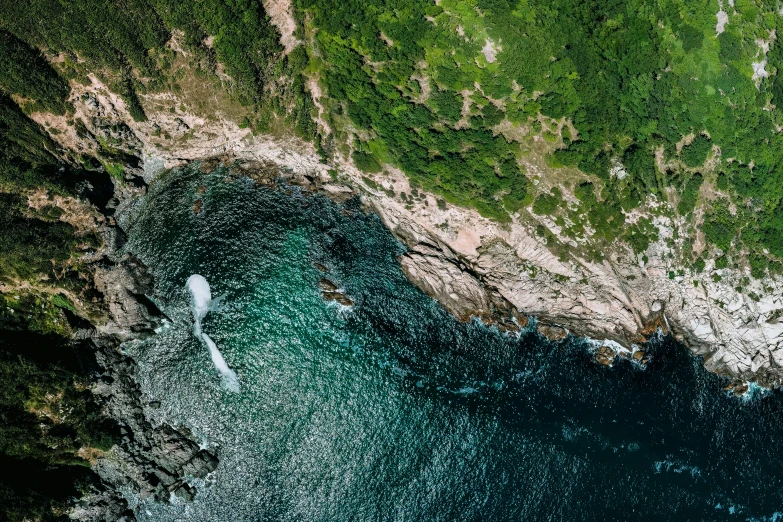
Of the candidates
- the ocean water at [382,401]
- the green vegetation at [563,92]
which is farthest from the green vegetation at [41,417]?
the green vegetation at [563,92]

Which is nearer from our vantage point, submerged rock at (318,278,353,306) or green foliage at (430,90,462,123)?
submerged rock at (318,278,353,306)

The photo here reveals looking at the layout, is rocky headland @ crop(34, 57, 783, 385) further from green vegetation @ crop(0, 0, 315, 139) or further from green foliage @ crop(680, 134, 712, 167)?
green foliage @ crop(680, 134, 712, 167)

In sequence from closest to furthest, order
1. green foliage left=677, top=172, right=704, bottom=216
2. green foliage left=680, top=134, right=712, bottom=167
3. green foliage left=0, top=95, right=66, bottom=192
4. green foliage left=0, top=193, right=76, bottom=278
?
green foliage left=0, top=193, right=76, bottom=278 < green foliage left=0, top=95, right=66, bottom=192 < green foliage left=680, top=134, right=712, bottom=167 < green foliage left=677, top=172, right=704, bottom=216

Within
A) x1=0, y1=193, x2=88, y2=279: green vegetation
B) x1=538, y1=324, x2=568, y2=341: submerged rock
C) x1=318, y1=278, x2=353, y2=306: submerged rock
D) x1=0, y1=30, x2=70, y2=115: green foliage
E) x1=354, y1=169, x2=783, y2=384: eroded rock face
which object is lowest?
x1=0, y1=193, x2=88, y2=279: green vegetation

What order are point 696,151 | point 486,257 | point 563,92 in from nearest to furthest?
point 563,92
point 486,257
point 696,151

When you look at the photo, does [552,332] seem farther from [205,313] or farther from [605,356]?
[205,313]

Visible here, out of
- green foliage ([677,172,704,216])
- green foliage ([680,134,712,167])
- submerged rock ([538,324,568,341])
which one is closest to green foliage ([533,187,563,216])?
submerged rock ([538,324,568,341])

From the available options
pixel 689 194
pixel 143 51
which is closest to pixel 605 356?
pixel 689 194
